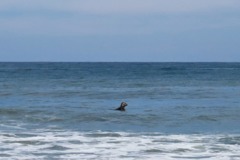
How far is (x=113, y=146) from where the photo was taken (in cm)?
1725

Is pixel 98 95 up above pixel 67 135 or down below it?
above

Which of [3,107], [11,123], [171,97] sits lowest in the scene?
[11,123]

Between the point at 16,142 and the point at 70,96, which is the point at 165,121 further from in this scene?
the point at 70,96

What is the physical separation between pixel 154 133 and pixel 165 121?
3.54 m

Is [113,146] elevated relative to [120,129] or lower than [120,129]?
lower

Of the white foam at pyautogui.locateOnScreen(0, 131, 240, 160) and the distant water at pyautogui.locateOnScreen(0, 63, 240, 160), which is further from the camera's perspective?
the distant water at pyautogui.locateOnScreen(0, 63, 240, 160)

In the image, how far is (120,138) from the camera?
18.8 metres

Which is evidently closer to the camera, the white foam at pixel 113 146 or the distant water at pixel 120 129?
the white foam at pixel 113 146

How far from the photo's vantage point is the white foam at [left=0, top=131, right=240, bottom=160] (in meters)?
15.8

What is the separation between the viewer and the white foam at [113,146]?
15805 mm

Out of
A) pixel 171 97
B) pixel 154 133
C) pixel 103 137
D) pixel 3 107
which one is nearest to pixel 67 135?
pixel 103 137

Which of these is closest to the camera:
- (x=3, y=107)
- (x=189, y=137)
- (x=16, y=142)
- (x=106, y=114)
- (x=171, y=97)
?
(x=16, y=142)

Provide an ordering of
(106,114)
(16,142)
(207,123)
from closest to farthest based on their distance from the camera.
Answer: (16,142) → (207,123) → (106,114)

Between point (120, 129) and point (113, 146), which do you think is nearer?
point (113, 146)
